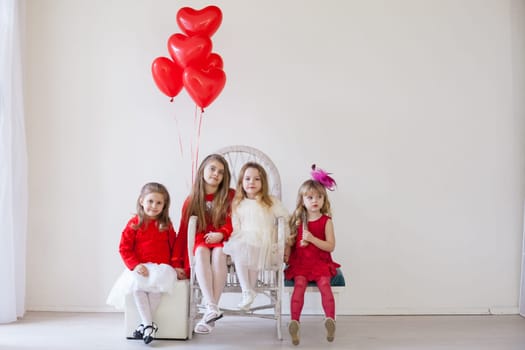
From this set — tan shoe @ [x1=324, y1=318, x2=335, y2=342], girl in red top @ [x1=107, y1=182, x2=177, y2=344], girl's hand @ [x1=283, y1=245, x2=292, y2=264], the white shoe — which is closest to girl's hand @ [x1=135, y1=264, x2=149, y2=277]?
girl in red top @ [x1=107, y1=182, x2=177, y2=344]

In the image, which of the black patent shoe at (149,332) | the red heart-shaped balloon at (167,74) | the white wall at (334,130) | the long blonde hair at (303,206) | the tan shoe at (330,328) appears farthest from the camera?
the white wall at (334,130)

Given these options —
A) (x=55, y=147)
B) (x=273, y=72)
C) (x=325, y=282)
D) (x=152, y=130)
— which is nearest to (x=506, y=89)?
(x=273, y=72)

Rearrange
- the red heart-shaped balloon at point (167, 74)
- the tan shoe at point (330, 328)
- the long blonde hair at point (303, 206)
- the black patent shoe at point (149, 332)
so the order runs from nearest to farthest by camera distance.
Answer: the black patent shoe at point (149, 332)
the tan shoe at point (330, 328)
the long blonde hair at point (303, 206)
the red heart-shaped balloon at point (167, 74)

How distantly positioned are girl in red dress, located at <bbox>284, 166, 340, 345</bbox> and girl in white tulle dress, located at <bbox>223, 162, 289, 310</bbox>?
0.10m

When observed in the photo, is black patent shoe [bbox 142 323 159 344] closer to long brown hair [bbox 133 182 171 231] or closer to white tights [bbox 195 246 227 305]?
white tights [bbox 195 246 227 305]

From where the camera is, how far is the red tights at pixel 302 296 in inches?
109

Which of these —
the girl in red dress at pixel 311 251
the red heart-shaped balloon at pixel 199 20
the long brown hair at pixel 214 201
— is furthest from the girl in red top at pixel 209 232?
the red heart-shaped balloon at pixel 199 20

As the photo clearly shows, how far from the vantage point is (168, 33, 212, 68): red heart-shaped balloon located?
9.96 ft

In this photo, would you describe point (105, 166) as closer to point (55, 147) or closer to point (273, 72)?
point (55, 147)

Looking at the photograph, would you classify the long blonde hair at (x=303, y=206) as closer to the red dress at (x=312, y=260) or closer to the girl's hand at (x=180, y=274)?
the red dress at (x=312, y=260)

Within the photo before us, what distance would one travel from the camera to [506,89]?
11.6ft

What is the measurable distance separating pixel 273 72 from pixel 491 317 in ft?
6.12

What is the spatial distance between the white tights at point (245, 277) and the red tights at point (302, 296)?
0.21 meters

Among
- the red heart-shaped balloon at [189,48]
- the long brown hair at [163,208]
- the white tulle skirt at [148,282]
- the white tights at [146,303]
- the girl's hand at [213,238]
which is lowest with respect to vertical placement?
the white tights at [146,303]
